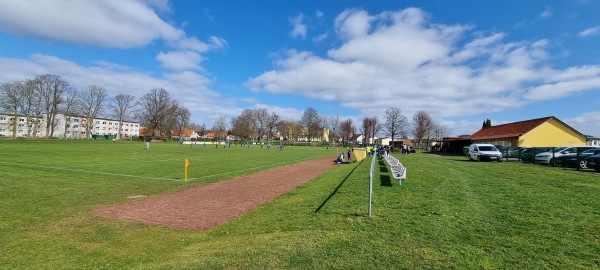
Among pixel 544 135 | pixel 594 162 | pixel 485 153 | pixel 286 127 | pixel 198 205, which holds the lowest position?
pixel 198 205

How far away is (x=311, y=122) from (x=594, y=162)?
9692 cm

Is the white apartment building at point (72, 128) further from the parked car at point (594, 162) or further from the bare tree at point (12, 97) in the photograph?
the parked car at point (594, 162)

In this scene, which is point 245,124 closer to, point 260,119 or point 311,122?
point 260,119

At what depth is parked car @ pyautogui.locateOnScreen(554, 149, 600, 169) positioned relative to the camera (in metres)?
18.5

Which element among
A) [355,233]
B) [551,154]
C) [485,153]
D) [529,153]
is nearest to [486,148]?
[485,153]

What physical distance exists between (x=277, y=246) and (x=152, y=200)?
778cm

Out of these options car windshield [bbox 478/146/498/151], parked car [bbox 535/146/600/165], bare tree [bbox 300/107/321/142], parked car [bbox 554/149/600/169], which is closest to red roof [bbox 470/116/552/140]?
car windshield [bbox 478/146/498/151]

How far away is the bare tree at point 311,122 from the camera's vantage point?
11275cm

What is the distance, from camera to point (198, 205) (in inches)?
421

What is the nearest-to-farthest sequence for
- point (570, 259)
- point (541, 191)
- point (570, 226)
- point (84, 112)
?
point (570, 259)
point (570, 226)
point (541, 191)
point (84, 112)

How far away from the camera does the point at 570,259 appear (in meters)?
4.36

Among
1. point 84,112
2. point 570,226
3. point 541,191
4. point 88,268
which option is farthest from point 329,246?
point 84,112

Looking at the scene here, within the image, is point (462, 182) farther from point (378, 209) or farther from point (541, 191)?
point (378, 209)

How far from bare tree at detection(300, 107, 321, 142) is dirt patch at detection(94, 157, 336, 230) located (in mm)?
97556
